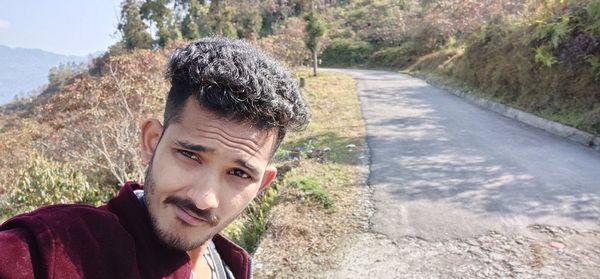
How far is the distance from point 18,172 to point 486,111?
10345 mm

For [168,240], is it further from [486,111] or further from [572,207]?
[486,111]

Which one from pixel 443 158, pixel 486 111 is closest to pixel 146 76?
pixel 443 158

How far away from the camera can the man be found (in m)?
0.98

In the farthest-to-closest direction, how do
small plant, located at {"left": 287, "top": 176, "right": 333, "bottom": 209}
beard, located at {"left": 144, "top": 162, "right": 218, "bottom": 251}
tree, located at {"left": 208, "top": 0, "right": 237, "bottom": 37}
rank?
tree, located at {"left": 208, "top": 0, "right": 237, "bottom": 37}
small plant, located at {"left": 287, "top": 176, "right": 333, "bottom": 209}
beard, located at {"left": 144, "top": 162, "right": 218, "bottom": 251}

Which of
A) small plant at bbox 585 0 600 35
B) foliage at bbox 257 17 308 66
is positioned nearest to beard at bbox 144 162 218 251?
small plant at bbox 585 0 600 35

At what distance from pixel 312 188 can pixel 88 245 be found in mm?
4088

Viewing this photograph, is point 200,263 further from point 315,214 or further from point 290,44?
point 290,44

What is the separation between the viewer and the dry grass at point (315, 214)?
11.8ft

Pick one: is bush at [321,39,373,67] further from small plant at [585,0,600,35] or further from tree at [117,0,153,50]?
small plant at [585,0,600,35]

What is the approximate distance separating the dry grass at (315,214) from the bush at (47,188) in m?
3.77

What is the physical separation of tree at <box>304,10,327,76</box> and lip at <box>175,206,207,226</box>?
65.3ft

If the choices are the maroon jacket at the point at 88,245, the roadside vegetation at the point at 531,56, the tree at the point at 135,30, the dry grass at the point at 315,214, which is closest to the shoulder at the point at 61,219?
the maroon jacket at the point at 88,245

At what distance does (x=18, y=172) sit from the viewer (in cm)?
760

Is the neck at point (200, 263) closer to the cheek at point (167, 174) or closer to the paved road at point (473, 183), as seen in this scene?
the cheek at point (167, 174)
